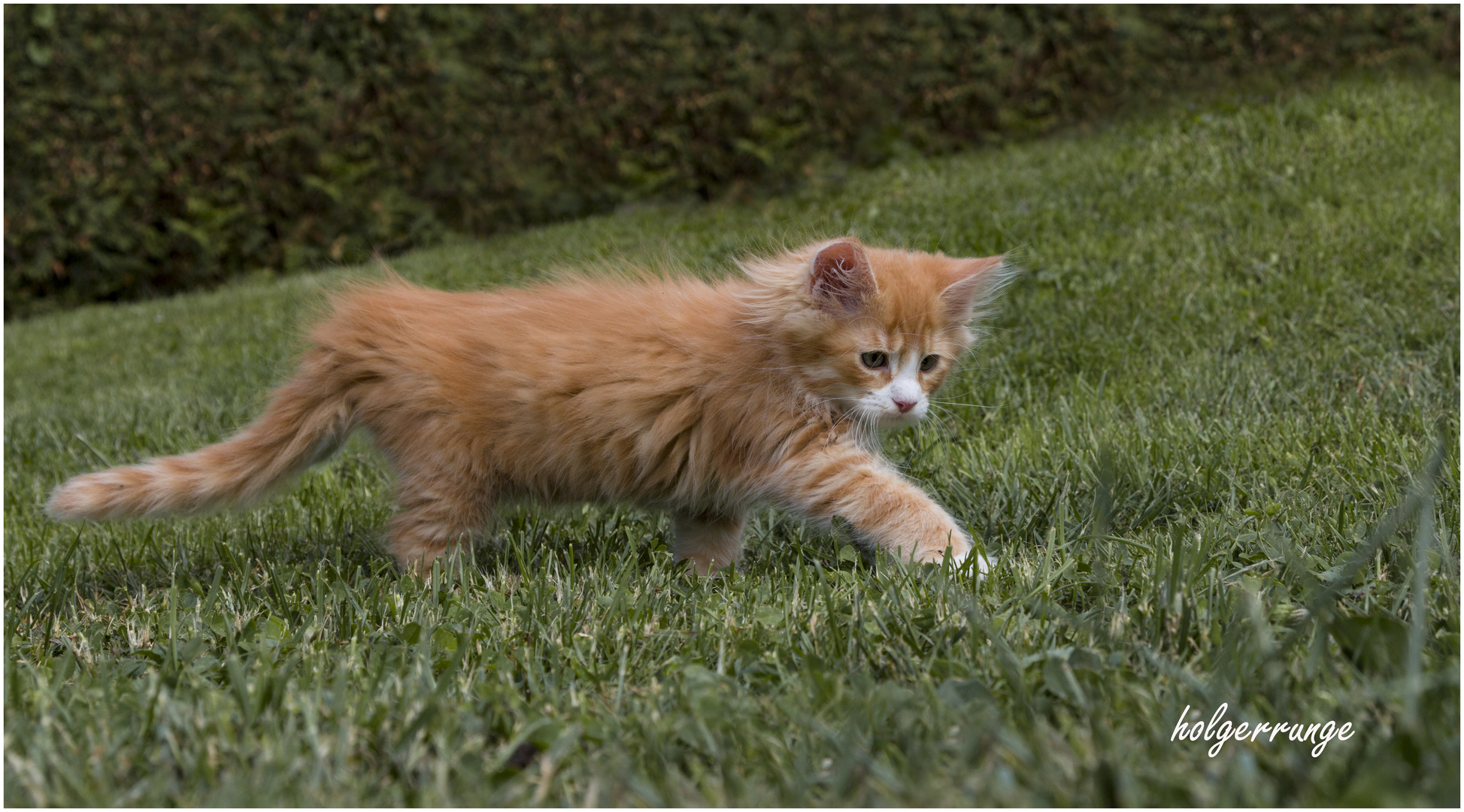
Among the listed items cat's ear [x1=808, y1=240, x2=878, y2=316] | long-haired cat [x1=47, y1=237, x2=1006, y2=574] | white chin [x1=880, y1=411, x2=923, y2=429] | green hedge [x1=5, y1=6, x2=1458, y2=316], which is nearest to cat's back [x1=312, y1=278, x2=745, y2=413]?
long-haired cat [x1=47, y1=237, x2=1006, y2=574]

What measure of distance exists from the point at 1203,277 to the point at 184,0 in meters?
8.18

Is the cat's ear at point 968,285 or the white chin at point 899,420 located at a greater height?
the cat's ear at point 968,285

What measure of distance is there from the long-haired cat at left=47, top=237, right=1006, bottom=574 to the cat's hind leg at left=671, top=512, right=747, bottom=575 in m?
0.07

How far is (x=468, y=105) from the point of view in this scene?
9234mm

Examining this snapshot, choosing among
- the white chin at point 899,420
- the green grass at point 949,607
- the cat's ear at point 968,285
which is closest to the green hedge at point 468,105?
the green grass at point 949,607

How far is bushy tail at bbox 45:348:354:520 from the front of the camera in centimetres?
263

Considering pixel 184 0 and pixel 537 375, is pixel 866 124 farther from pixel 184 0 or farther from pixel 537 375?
pixel 537 375

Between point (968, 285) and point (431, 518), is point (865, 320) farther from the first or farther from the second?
point (431, 518)

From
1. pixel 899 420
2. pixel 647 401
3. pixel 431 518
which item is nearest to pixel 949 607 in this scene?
pixel 899 420

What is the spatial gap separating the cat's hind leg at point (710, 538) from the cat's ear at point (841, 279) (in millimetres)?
649

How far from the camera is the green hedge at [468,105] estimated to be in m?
8.69

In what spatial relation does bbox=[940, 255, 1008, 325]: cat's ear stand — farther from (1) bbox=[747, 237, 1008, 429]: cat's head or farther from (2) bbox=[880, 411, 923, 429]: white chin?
(2) bbox=[880, 411, 923, 429]: white chin

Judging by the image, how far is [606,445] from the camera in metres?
2.59

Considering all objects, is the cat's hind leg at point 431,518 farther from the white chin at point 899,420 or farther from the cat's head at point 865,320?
the white chin at point 899,420
